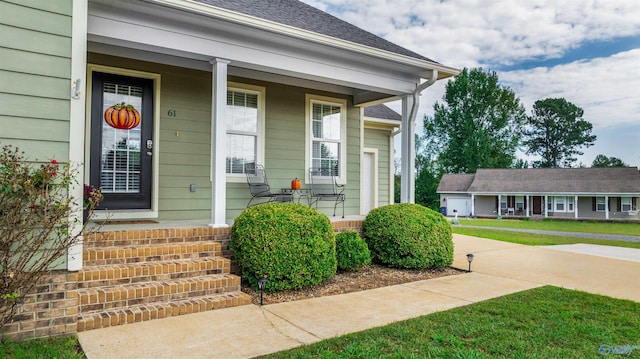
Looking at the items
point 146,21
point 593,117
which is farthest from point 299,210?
point 593,117

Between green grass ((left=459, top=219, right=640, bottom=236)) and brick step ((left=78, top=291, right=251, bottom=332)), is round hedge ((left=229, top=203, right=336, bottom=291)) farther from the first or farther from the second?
green grass ((left=459, top=219, right=640, bottom=236))

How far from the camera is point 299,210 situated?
5.02 m


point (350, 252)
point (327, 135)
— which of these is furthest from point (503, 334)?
point (327, 135)

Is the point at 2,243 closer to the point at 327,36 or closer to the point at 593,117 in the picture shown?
the point at 327,36

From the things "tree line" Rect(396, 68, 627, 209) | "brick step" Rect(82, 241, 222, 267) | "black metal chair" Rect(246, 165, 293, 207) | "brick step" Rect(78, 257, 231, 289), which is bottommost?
"brick step" Rect(78, 257, 231, 289)

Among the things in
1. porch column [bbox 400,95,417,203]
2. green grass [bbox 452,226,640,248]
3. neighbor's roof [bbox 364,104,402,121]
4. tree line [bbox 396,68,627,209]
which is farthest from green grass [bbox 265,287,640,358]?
tree line [bbox 396,68,627,209]

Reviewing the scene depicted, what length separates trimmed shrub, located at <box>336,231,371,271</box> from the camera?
5.67 m

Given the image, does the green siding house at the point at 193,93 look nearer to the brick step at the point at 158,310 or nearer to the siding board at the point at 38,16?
the siding board at the point at 38,16

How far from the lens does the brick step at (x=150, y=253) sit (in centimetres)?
407

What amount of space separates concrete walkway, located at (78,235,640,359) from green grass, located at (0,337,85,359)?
0.28ft

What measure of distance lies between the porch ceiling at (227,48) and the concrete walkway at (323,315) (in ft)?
10.2

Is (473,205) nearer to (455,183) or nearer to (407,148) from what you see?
(455,183)

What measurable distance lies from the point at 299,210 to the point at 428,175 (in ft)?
114

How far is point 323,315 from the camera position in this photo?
389cm
